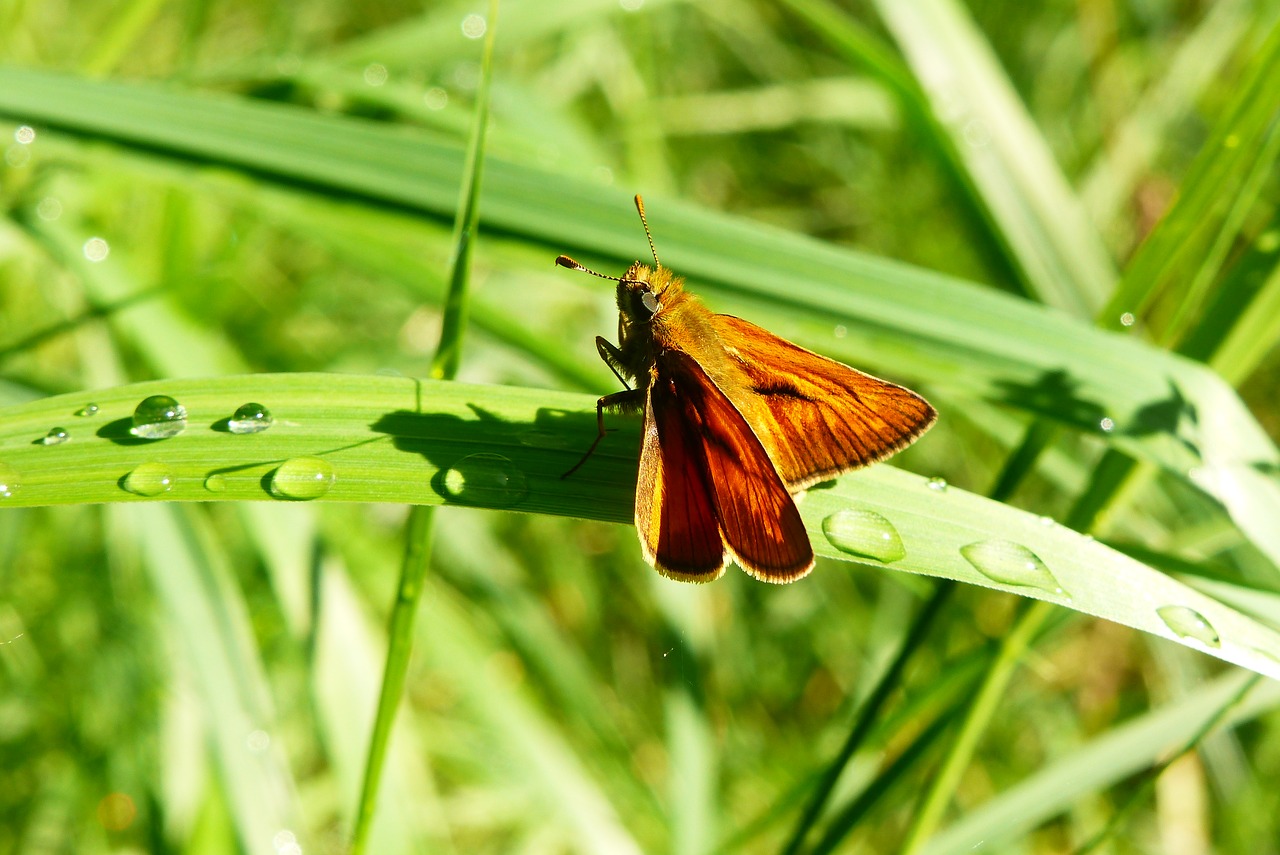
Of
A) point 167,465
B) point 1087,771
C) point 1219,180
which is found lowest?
point 1087,771

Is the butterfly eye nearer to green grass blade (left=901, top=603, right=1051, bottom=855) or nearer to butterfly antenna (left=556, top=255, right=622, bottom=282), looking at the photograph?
butterfly antenna (left=556, top=255, right=622, bottom=282)

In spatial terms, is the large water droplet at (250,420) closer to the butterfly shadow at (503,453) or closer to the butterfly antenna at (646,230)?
the butterfly shadow at (503,453)

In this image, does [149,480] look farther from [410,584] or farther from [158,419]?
[410,584]

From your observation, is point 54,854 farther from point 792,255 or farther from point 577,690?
point 792,255

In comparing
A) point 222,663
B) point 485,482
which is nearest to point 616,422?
point 485,482

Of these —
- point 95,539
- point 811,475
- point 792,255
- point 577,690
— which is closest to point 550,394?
point 811,475

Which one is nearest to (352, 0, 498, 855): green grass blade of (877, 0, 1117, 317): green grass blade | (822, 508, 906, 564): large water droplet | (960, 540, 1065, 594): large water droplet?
(822, 508, 906, 564): large water droplet
